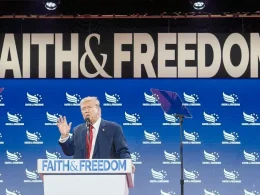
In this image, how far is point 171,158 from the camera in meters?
10.1

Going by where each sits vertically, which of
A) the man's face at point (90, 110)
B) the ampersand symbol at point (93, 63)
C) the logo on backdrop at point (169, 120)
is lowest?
the logo on backdrop at point (169, 120)

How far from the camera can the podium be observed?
5.16 metres

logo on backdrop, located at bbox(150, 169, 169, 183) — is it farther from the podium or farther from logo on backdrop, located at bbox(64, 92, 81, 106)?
the podium

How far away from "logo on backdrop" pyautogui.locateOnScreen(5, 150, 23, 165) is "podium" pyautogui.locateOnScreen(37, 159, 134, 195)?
494 centimetres

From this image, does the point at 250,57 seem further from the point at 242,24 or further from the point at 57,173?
the point at 57,173

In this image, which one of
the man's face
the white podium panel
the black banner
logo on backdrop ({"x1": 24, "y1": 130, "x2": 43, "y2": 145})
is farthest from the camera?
the black banner

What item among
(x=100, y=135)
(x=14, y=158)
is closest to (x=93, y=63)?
(x=14, y=158)

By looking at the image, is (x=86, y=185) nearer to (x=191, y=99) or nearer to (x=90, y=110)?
(x=90, y=110)

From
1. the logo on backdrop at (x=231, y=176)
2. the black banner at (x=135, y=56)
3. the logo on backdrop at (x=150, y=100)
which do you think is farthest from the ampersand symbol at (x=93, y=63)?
the logo on backdrop at (x=231, y=176)

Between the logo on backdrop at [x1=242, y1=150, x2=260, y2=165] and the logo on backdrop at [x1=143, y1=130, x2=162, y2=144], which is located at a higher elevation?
the logo on backdrop at [x1=143, y1=130, x2=162, y2=144]

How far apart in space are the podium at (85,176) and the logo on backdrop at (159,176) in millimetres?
4806

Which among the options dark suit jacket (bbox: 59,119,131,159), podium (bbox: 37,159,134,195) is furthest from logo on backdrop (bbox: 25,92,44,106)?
podium (bbox: 37,159,134,195)

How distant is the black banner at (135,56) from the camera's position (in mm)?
10367

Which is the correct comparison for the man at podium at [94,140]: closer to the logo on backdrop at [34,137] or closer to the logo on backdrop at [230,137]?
the logo on backdrop at [34,137]
